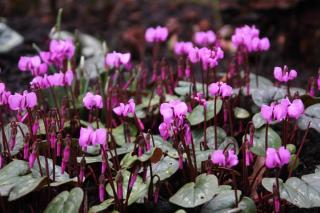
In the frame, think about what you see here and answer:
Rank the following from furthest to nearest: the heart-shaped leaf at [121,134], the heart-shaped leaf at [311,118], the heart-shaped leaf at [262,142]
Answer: the heart-shaped leaf at [121,134] < the heart-shaped leaf at [311,118] < the heart-shaped leaf at [262,142]

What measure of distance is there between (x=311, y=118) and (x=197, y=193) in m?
0.75

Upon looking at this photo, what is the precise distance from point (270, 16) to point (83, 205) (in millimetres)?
3003

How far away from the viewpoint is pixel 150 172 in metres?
1.97

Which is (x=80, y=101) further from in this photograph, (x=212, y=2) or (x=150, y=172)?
(x=212, y=2)

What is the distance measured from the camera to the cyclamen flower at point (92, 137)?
5.96ft

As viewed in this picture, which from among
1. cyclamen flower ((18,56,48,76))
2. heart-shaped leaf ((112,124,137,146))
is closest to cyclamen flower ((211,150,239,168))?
heart-shaped leaf ((112,124,137,146))

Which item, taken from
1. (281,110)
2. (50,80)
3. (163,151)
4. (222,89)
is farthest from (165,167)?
(50,80)

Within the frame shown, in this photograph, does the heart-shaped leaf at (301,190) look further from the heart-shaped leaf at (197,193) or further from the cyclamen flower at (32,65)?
the cyclamen flower at (32,65)

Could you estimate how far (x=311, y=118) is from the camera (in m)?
2.34

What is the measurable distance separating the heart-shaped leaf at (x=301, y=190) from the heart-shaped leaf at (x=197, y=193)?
0.19m

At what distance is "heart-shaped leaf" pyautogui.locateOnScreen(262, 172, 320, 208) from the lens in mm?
1854

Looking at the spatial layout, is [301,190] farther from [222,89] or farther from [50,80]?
[50,80]

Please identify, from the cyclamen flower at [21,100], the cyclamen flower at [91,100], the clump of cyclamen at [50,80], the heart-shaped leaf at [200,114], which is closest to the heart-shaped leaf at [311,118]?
the heart-shaped leaf at [200,114]

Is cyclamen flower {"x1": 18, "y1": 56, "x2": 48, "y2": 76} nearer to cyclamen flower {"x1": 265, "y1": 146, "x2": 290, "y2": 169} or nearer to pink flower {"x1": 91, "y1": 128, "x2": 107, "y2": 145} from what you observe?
pink flower {"x1": 91, "y1": 128, "x2": 107, "y2": 145}
